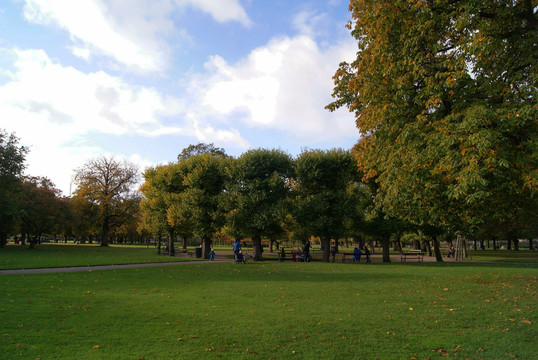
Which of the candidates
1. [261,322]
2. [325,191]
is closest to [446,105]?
[261,322]

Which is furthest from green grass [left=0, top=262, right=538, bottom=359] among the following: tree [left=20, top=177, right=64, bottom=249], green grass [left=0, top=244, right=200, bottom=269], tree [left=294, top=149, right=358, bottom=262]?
tree [left=20, top=177, right=64, bottom=249]

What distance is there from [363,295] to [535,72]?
925cm

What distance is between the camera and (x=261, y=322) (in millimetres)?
8438

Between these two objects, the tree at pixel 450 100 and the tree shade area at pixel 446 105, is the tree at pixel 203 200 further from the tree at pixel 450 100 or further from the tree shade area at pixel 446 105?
the tree at pixel 450 100

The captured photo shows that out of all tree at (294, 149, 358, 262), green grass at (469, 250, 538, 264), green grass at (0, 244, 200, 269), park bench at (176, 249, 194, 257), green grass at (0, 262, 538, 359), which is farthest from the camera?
green grass at (469, 250, 538, 264)

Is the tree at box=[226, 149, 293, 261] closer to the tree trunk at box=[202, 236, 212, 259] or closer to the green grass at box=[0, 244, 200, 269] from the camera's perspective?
the tree trunk at box=[202, 236, 212, 259]

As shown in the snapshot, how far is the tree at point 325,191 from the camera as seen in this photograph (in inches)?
1261

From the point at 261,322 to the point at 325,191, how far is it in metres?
24.9

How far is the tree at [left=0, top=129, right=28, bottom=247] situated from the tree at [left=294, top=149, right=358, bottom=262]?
30.7 meters

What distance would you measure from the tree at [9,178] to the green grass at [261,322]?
2996 cm

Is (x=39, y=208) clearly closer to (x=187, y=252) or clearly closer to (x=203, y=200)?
(x=187, y=252)

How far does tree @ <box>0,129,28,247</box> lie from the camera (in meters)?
38.5

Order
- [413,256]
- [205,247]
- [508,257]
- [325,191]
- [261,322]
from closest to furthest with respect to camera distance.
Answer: [261,322] < [325,191] < [205,247] < [508,257] < [413,256]

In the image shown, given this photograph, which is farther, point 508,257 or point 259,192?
point 508,257
